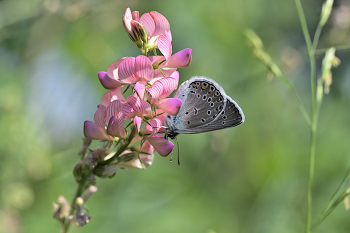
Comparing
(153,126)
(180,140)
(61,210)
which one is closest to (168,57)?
(153,126)

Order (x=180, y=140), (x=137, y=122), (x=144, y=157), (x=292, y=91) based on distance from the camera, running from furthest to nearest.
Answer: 1. (x=180, y=140)
2. (x=292, y=91)
3. (x=144, y=157)
4. (x=137, y=122)

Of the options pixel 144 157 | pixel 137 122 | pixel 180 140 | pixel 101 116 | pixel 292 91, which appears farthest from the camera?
pixel 180 140

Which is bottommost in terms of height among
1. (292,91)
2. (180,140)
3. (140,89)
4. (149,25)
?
(180,140)

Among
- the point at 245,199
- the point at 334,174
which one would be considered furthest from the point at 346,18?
the point at 245,199

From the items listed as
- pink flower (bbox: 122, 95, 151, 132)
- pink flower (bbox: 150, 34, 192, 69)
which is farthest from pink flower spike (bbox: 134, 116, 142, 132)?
pink flower (bbox: 150, 34, 192, 69)

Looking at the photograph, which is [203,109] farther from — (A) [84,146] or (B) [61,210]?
(B) [61,210]

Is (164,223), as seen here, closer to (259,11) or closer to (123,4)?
(123,4)

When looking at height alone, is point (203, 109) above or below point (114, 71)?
below
